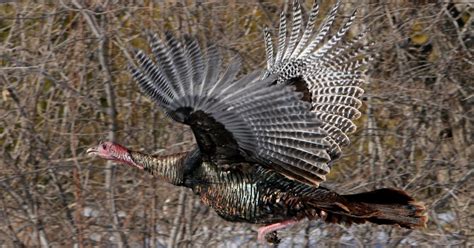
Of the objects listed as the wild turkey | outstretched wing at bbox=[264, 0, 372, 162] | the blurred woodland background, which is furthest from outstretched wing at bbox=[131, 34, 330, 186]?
the blurred woodland background

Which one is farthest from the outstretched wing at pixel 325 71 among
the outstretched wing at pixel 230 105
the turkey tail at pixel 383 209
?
the outstretched wing at pixel 230 105

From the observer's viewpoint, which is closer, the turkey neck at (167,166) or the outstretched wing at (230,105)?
the outstretched wing at (230,105)

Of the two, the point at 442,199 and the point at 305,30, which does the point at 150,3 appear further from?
the point at 442,199

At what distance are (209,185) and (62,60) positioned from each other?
5.97 ft

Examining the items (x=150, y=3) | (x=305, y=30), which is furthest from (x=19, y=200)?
(x=305, y=30)

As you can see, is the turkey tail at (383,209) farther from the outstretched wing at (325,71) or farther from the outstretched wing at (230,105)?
the outstretched wing at (325,71)

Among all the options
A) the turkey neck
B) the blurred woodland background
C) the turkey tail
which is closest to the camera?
the turkey tail

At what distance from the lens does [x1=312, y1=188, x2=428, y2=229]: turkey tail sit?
5098mm

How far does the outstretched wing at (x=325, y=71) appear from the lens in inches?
227

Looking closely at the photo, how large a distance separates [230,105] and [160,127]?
6.72 feet

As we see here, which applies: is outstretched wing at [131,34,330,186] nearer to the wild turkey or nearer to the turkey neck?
the wild turkey

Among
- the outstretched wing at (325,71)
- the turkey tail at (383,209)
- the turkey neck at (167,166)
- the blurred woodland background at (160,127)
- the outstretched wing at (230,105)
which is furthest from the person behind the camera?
the blurred woodland background at (160,127)

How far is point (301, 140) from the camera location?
502 centimetres

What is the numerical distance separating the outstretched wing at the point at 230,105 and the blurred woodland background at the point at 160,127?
144 cm
